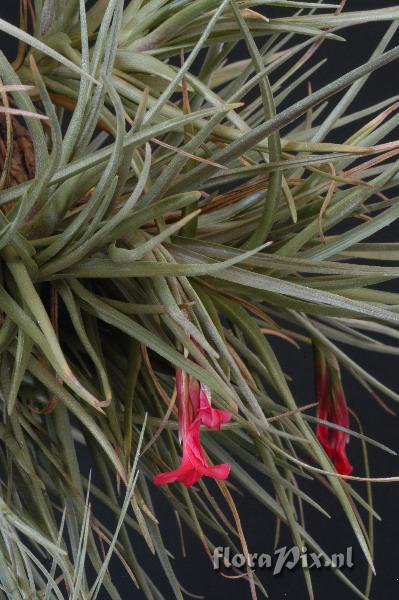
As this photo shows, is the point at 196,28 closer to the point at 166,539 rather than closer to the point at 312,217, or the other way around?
the point at 312,217

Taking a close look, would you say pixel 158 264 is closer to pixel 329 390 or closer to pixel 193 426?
pixel 193 426

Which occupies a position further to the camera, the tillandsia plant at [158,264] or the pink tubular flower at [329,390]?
the pink tubular flower at [329,390]

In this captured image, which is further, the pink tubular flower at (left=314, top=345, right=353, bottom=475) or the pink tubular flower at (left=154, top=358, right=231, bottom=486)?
the pink tubular flower at (left=314, top=345, right=353, bottom=475)

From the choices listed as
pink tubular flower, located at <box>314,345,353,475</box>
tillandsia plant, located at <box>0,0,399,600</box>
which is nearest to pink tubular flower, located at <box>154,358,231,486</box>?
tillandsia plant, located at <box>0,0,399,600</box>

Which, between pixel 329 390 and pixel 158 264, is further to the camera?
pixel 329 390

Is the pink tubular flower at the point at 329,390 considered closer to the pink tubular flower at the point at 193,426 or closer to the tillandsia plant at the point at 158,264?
the tillandsia plant at the point at 158,264

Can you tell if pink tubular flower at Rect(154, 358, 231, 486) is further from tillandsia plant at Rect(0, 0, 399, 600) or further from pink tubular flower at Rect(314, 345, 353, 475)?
pink tubular flower at Rect(314, 345, 353, 475)

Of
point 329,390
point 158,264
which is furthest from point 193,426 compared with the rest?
point 329,390


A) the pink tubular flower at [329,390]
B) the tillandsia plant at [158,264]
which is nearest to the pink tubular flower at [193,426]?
the tillandsia plant at [158,264]
